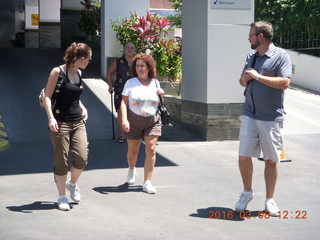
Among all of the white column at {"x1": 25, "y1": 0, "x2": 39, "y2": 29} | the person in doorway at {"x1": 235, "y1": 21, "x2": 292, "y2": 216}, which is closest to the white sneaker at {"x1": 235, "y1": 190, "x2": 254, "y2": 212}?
the person in doorway at {"x1": 235, "y1": 21, "x2": 292, "y2": 216}

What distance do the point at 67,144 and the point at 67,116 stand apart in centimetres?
31

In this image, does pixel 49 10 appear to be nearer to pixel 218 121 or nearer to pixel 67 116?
pixel 218 121

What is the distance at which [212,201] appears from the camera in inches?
260

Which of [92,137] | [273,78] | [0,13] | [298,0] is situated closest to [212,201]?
[273,78]

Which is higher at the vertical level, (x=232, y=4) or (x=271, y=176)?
(x=232, y=4)

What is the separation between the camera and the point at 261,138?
5.92 metres

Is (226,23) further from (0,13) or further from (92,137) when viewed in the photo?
(0,13)

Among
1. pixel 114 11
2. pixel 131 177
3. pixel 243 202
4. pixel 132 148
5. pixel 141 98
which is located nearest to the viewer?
pixel 243 202

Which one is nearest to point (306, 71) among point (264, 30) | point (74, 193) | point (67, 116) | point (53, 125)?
point (264, 30)

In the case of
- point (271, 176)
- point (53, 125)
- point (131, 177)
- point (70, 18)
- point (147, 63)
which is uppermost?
point (70, 18)

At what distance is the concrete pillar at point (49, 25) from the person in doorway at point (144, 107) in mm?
21501

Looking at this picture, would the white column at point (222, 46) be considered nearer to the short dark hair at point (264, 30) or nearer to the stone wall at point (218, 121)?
the stone wall at point (218, 121)

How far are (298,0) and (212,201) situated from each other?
15896 millimetres

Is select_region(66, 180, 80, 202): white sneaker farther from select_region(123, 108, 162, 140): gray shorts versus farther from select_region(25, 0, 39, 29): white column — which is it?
select_region(25, 0, 39, 29): white column
